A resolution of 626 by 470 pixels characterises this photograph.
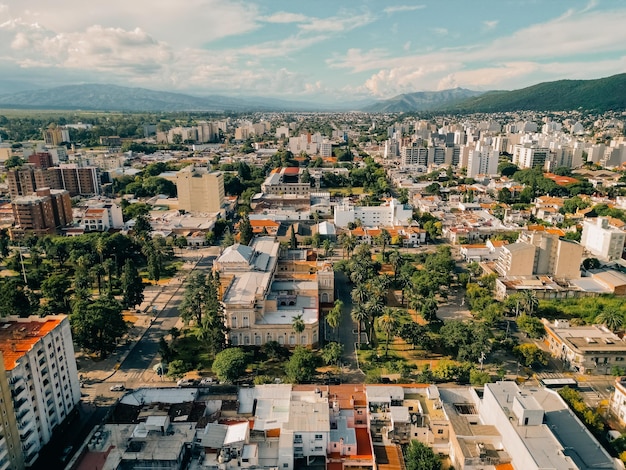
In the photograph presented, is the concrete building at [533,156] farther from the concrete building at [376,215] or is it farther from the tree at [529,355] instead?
the tree at [529,355]

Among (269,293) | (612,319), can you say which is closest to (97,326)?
(269,293)

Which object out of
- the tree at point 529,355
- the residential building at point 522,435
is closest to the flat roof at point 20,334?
the residential building at point 522,435

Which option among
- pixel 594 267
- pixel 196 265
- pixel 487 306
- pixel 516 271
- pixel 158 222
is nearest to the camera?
pixel 487 306

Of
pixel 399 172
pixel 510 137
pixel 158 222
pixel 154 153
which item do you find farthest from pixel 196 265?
pixel 510 137

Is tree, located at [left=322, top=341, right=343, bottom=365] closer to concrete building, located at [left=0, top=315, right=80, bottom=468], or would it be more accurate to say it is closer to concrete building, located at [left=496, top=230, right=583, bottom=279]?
concrete building, located at [left=0, top=315, right=80, bottom=468]

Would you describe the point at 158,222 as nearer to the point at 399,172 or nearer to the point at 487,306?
the point at 487,306

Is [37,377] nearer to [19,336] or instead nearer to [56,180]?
[19,336]

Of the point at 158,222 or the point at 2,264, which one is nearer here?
the point at 2,264
